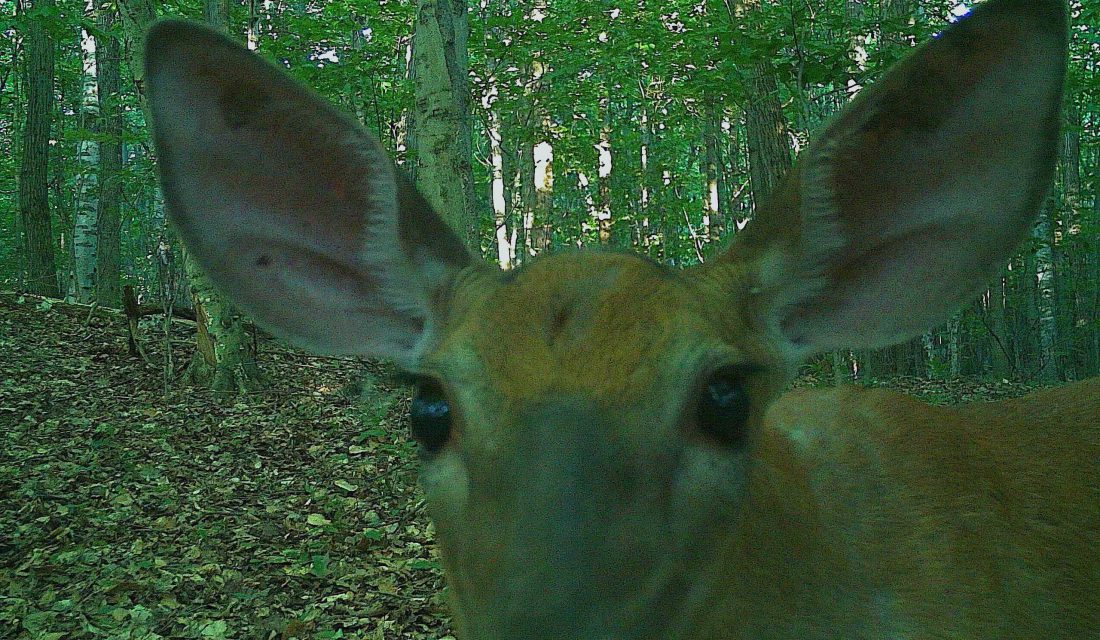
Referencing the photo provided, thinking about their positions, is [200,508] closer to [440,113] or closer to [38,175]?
[440,113]

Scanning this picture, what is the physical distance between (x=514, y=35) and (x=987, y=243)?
12674mm

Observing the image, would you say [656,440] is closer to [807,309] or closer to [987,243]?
[807,309]

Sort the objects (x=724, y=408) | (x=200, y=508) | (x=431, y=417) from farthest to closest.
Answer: (x=200, y=508)
(x=431, y=417)
(x=724, y=408)

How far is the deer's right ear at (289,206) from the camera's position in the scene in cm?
253

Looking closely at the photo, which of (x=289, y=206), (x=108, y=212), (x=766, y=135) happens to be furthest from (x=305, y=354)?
(x=289, y=206)

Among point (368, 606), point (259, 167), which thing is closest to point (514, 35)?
point (368, 606)

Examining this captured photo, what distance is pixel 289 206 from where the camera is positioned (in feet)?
9.32

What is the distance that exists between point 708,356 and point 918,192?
939mm

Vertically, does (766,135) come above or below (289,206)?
above

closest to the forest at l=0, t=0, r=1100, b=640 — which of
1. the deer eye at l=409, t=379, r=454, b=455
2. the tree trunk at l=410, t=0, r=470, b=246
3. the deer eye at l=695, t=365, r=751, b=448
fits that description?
the tree trunk at l=410, t=0, r=470, b=246

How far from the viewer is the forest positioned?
599 cm

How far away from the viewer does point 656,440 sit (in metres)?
1.97

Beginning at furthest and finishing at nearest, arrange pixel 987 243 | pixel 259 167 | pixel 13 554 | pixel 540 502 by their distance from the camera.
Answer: pixel 13 554 < pixel 259 167 < pixel 987 243 < pixel 540 502

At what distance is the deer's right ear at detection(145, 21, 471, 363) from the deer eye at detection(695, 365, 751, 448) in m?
0.98
